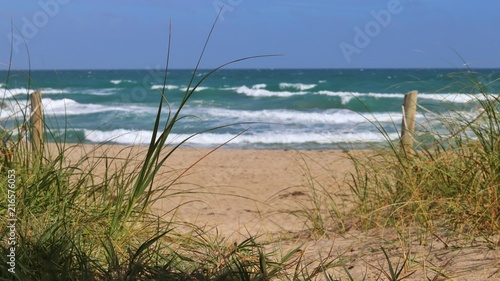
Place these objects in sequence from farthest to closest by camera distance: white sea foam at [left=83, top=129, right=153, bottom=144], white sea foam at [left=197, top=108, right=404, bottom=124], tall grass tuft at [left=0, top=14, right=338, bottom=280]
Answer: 1. white sea foam at [left=197, top=108, right=404, bottom=124]
2. white sea foam at [left=83, top=129, right=153, bottom=144]
3. tall grass tuft at [left=0, top=14, right=338, bottom=280]

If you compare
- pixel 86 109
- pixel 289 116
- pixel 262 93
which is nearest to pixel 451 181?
pixel 289 116

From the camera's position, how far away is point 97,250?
3.11 m

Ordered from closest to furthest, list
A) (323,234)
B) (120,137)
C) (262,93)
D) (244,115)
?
(323,234) → (120,137) → (244,115) → (262,93)

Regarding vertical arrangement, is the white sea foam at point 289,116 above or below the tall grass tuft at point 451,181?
below

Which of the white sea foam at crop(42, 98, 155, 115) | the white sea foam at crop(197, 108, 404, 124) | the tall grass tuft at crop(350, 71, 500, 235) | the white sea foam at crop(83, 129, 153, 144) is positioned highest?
the tall grass tuft at crop(350, 71, 500, 235)

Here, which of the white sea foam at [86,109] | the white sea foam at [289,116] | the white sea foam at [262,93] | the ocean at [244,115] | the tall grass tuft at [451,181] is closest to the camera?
the tall grass tuft at [451,181]

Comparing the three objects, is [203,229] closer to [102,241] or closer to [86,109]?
[102,241]

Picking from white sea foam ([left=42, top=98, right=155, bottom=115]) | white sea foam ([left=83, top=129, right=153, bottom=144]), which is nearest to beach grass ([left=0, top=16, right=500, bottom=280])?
white sea foam ([left=83, top=129, right=153, bottom=144])

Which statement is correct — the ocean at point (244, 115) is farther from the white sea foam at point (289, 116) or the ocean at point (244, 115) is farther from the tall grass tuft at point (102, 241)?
the tall grass tuft at point (102, 241)

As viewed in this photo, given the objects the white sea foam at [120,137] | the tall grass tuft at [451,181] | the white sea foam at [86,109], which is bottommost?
the white sea foam at [120,137]

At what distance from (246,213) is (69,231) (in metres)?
4.63

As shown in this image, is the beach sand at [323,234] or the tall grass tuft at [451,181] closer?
the beach sand at [323,234]

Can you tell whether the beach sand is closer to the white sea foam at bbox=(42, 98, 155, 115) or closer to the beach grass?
the beach grass

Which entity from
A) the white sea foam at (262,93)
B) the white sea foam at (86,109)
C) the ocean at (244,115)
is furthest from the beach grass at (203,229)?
the white sea foam at (262,93)
